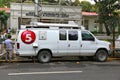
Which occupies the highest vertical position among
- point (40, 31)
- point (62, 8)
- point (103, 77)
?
point (62, 8)

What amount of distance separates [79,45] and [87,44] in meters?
0.48

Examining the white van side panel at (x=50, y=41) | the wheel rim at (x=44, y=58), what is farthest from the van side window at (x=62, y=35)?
the wheel rim at (x=44, y=58)

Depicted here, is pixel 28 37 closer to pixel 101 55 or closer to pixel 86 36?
pixel 86 36

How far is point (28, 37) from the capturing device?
19.3 m

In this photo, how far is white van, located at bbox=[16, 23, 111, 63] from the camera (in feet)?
63.7

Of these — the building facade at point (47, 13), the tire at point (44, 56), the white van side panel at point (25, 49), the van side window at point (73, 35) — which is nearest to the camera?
the white van side panel at point (25, 49)

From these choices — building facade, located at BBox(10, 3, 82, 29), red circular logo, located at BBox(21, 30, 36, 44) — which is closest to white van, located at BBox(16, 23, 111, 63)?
red circular logo, located at BBox(21, 30, 36, 44)

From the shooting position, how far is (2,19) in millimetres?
47844

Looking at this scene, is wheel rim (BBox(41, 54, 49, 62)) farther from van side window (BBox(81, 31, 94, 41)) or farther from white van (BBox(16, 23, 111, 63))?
van side window (BBox(81, 31, 94, 41))

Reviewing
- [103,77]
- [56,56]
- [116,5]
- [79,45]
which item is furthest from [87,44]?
[116,5]

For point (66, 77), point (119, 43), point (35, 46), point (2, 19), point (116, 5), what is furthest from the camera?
point (2, 19)

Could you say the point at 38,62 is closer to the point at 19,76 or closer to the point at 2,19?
the point at 19,76

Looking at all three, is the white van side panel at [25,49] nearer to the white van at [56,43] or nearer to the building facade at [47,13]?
the white van at [56,43]

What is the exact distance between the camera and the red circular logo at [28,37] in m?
19.3
